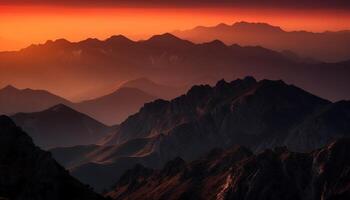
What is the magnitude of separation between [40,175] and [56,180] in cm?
435

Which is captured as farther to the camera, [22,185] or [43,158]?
[43,158]

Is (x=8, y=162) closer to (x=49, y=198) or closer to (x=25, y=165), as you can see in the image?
(x=25, y=165)

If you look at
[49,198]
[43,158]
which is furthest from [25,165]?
[49,198]

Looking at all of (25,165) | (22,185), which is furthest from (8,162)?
(22,185)

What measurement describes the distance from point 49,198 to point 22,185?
764 cm

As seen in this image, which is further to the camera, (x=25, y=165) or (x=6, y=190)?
(x=25, y=165)

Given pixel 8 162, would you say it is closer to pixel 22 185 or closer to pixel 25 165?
pixel 25 165

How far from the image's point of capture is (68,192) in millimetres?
187375

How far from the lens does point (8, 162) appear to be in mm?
199375

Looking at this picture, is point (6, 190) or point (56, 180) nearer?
point (6, 190)

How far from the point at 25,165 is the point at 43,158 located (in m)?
5.23

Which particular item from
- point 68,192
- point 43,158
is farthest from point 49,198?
point 43,158

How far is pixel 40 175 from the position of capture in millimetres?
190125

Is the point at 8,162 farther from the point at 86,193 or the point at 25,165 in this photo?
the point at 86,193
